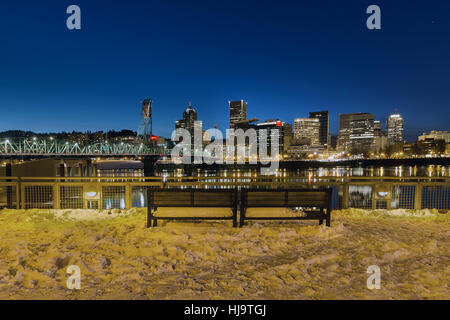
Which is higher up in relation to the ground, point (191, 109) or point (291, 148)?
point (191, 109)

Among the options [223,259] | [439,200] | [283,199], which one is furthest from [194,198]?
[439,200]

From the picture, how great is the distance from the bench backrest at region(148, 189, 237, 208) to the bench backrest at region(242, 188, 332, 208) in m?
0.35

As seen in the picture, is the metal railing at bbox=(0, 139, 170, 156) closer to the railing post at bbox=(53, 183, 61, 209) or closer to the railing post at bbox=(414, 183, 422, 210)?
the railing post at bbox=(53, 183, 61, 209)

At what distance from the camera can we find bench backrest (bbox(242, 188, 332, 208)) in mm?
5535

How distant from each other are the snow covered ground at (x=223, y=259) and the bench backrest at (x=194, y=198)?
21.7 inches

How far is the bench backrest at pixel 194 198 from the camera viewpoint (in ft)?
18.1

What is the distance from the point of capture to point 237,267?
153 inches

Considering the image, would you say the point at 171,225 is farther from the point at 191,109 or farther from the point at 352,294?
the point at 191,109

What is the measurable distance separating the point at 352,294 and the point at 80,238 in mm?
4835

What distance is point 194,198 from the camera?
5.55 metres

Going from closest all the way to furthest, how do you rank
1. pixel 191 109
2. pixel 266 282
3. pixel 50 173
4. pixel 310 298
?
pixel 310 298
pixel 266 282
pixel 50 173
pixel 191 109

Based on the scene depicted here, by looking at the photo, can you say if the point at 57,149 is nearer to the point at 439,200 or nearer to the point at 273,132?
the point at 439,200
